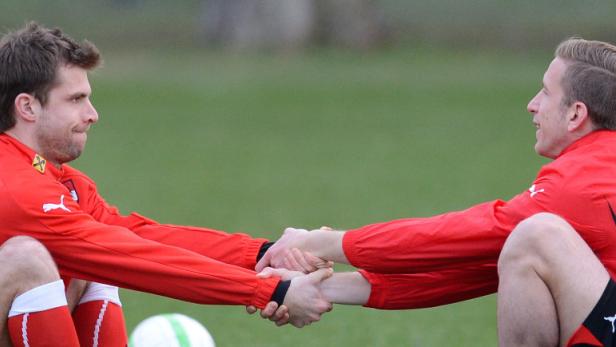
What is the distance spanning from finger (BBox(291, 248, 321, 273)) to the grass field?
1.50 metres

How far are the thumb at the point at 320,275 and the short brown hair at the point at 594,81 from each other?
1479mm

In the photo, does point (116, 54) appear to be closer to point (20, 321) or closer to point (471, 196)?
point (471, 196)

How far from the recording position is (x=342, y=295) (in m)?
6.26

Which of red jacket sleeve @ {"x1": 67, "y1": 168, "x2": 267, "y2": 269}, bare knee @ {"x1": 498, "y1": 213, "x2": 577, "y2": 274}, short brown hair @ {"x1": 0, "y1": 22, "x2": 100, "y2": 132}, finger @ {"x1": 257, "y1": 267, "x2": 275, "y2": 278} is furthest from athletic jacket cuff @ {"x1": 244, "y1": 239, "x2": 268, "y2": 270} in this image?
bare knee @ {"x1": 498, "y1": 213, "x2": 577, "y2": 274}

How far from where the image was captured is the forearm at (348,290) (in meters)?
6.22

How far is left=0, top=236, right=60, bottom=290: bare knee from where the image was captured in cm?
A: 538

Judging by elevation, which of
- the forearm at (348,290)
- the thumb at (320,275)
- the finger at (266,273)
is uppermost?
the finger at (266,273)

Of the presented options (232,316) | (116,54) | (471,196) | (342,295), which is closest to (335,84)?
(116,54)

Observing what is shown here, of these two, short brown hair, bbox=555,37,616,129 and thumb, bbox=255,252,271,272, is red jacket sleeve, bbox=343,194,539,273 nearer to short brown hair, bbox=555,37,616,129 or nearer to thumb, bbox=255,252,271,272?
short brown hair, bbox=555,37,616,129

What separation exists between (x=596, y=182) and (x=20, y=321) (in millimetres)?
2655

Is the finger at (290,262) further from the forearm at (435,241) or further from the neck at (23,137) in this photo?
the neck at (23,137)

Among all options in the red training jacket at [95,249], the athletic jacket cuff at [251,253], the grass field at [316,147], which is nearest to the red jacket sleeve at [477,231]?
the red training jacket at [95,249]

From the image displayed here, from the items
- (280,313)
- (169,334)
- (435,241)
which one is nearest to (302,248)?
(280,313)

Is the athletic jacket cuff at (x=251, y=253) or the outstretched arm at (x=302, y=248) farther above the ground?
the outstretched arm at (x=302, y=248)
